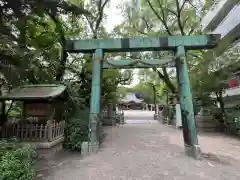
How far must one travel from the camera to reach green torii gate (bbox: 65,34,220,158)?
6905 millimetres

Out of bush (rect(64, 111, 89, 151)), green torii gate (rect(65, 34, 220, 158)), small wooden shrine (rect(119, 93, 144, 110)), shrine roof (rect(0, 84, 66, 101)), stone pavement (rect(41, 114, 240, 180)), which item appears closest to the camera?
stone pavement (rect(41, 114, 240, 180))

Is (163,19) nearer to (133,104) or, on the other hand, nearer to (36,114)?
(36,114)

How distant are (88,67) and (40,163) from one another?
23.1ft

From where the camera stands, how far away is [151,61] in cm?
763

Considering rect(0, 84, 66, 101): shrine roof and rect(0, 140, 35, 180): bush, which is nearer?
rect(0, 140, 35, 180): bush

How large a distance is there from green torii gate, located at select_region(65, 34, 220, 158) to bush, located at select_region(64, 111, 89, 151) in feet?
3.84

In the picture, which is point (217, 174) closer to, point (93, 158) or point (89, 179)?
point (89, 179)

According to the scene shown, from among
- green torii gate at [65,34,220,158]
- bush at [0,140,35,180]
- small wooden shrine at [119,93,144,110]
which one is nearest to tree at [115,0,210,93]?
green torii gate at [65,34,220,158]

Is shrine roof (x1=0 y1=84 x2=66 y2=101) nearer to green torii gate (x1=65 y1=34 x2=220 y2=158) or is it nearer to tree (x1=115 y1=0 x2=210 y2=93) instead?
green torii gate (x1=65 y1=34 x2=220 y2=158)

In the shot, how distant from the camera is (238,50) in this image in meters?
12.2

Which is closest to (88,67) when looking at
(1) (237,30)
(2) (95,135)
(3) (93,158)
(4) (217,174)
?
(2) (95,135)

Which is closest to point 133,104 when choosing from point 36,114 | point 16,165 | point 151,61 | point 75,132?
point 75,132

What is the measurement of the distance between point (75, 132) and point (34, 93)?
7.82 feet

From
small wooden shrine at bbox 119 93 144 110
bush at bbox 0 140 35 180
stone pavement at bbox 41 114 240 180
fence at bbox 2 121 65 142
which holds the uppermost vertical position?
small wooden shrine at bbox 119 93 144 110
